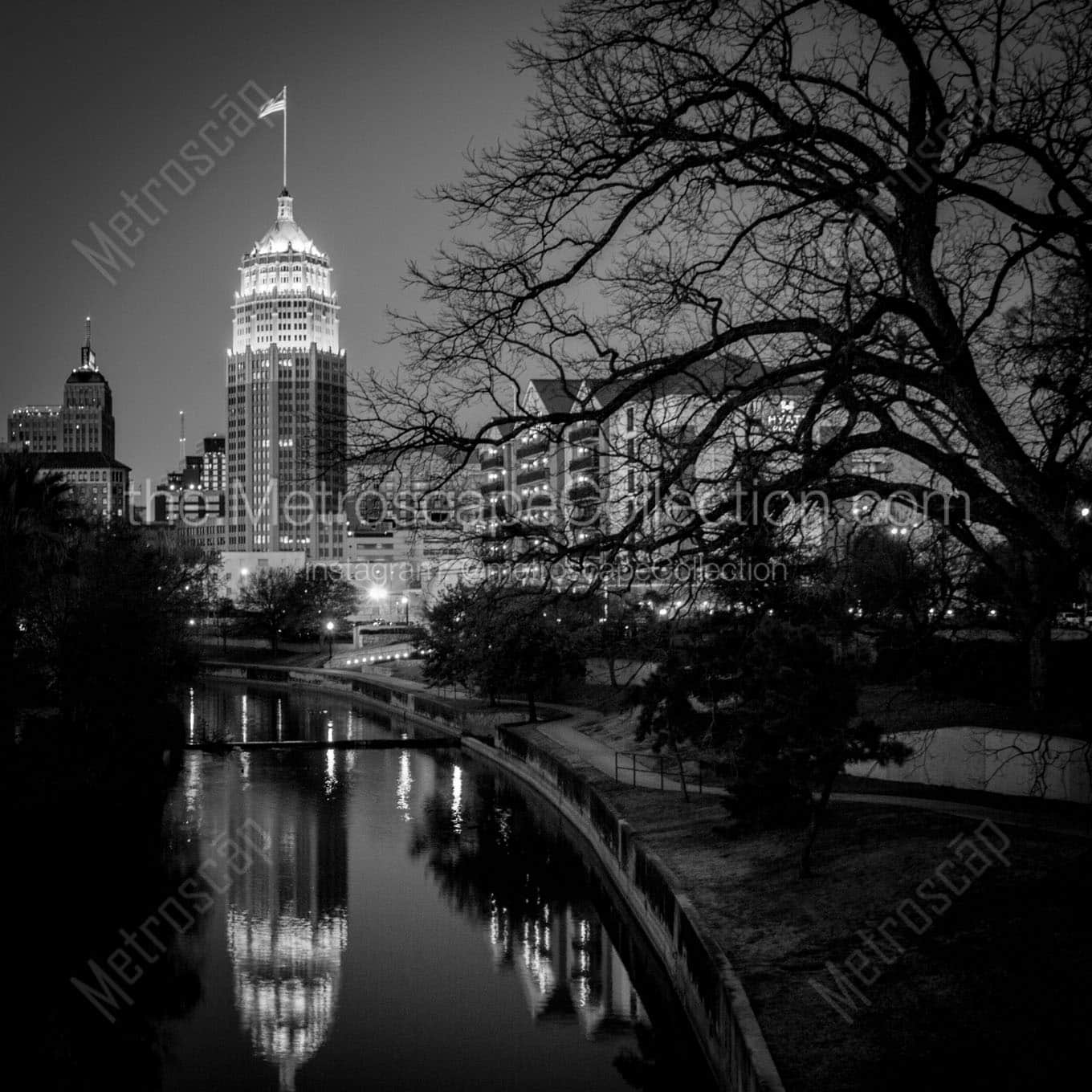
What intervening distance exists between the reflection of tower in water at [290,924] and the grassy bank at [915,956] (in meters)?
5.93

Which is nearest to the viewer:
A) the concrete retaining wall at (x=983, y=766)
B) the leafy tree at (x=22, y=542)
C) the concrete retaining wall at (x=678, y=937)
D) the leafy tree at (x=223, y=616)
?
the concrete retaining wall at (x=678, y=937)

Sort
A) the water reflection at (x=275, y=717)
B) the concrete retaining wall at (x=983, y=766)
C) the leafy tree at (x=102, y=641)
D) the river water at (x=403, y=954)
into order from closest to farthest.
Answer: the river water at (x=403, y=954), the concrete retaining wall at (x=983, y=766), the leafy tree at (x=102, y=641), the water reflection at (x=275, y=717)

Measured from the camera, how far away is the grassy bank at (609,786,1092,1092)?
9.70 metres

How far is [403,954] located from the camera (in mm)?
20219

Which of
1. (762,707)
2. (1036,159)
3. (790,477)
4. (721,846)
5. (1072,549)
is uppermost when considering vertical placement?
(1036,159)

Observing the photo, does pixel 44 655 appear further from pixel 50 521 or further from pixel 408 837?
pixel 408 837

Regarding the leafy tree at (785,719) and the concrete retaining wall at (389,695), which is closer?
the leafy tree at (785,719)

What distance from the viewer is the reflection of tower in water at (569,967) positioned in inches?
672

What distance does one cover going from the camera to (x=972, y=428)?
7.93 m

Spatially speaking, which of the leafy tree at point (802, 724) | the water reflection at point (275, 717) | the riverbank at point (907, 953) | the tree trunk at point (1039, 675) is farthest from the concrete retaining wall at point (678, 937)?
the water reflection at point (275, 717)

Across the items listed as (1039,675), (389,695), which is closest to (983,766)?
(1039,675)

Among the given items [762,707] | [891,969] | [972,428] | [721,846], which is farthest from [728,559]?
[721,846]

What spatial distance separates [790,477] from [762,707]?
10216 mm

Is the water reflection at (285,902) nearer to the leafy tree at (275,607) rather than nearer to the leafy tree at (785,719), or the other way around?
the leafy tree at (785,719)
